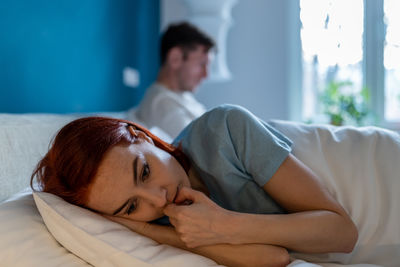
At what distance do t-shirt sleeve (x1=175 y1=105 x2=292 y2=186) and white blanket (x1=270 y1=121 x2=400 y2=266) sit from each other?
15cm

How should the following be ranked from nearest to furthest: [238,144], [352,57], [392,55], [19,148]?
[238,144]
[19,148]
[392,55]
[352,57]

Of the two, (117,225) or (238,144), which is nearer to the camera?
(117,225)

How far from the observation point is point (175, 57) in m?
2.74

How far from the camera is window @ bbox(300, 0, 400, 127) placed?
139 inches

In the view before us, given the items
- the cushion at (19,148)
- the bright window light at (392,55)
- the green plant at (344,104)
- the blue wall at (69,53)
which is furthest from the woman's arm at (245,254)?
the bright window light at (392,55)

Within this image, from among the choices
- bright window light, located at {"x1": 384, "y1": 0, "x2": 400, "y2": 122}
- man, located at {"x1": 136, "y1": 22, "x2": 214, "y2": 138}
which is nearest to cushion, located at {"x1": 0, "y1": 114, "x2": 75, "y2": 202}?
man, located at {"x1": 136, "y1": 22, "x2": 214, "y2": 138}

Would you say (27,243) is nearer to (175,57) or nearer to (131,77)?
(175,57)

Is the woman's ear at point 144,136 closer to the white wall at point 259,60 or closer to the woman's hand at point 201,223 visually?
the woman's hand at point 201,223

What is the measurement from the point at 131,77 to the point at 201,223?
2.60 meters

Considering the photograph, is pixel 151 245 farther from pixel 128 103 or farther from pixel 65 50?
pixel 128 103

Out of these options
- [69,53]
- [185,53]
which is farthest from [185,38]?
[69,53]

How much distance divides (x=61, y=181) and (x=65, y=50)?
1357 mm

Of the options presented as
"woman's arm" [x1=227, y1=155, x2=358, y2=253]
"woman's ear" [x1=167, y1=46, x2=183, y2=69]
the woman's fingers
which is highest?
"woman's ear" [x1=167, y1=46, x2=183, y2=69]

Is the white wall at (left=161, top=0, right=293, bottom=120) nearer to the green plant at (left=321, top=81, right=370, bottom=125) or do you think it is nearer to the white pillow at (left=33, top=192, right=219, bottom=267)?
the green plant at (left=321, top=81, right=370, bottom=125)
